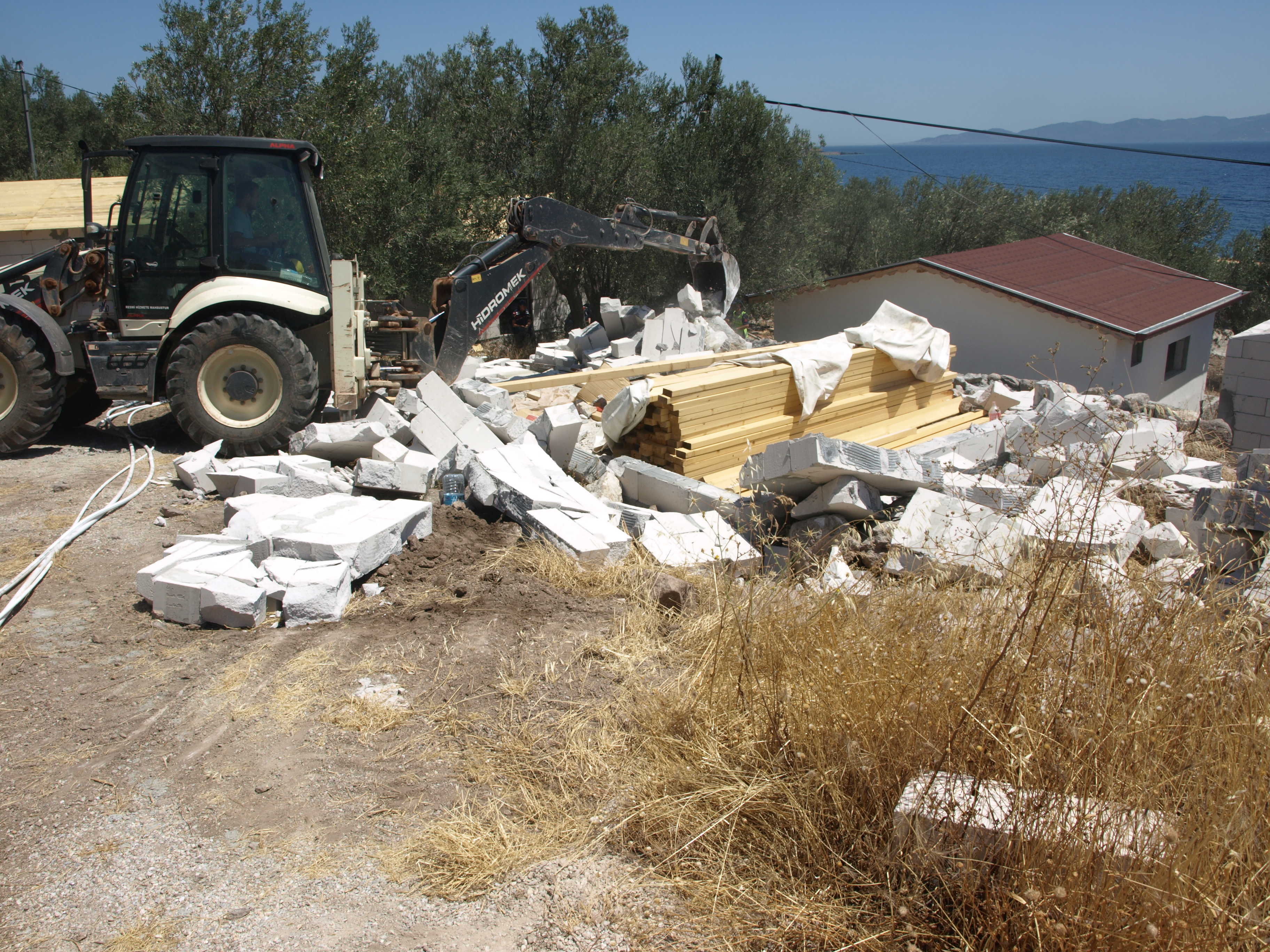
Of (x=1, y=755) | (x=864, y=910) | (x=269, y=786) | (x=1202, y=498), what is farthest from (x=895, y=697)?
(x=1202, y=498)

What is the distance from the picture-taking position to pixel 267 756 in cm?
356

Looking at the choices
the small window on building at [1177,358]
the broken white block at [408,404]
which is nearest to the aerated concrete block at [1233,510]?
the broken white block at [408,404]

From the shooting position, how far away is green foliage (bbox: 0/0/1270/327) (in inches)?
492

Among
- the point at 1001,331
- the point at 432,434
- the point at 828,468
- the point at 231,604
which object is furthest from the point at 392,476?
the point at 1001,331

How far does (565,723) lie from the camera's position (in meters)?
3.81

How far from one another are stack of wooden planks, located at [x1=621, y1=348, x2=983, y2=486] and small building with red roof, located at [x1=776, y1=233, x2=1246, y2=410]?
4.99 meters

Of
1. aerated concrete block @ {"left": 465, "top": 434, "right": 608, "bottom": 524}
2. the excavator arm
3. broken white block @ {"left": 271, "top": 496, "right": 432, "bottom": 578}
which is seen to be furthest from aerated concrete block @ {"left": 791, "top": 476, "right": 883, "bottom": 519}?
the excavator arm

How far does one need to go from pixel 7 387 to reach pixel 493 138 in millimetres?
10707

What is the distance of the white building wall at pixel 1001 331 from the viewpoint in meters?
15.6

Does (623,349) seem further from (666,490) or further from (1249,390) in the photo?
(1249,390)

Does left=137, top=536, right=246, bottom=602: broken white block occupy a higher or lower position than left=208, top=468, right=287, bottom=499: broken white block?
lower

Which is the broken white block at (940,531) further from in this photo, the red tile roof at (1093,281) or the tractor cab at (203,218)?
the red tile roof at (1093,281)

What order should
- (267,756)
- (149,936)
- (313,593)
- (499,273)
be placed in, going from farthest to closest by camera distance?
(499,273) < (313,593) < (267,756) < (149,936)

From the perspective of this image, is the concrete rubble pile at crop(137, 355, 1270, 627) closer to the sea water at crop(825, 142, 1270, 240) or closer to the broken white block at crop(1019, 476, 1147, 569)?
the broken white block at crop(1019, 476, 1147, 569)
